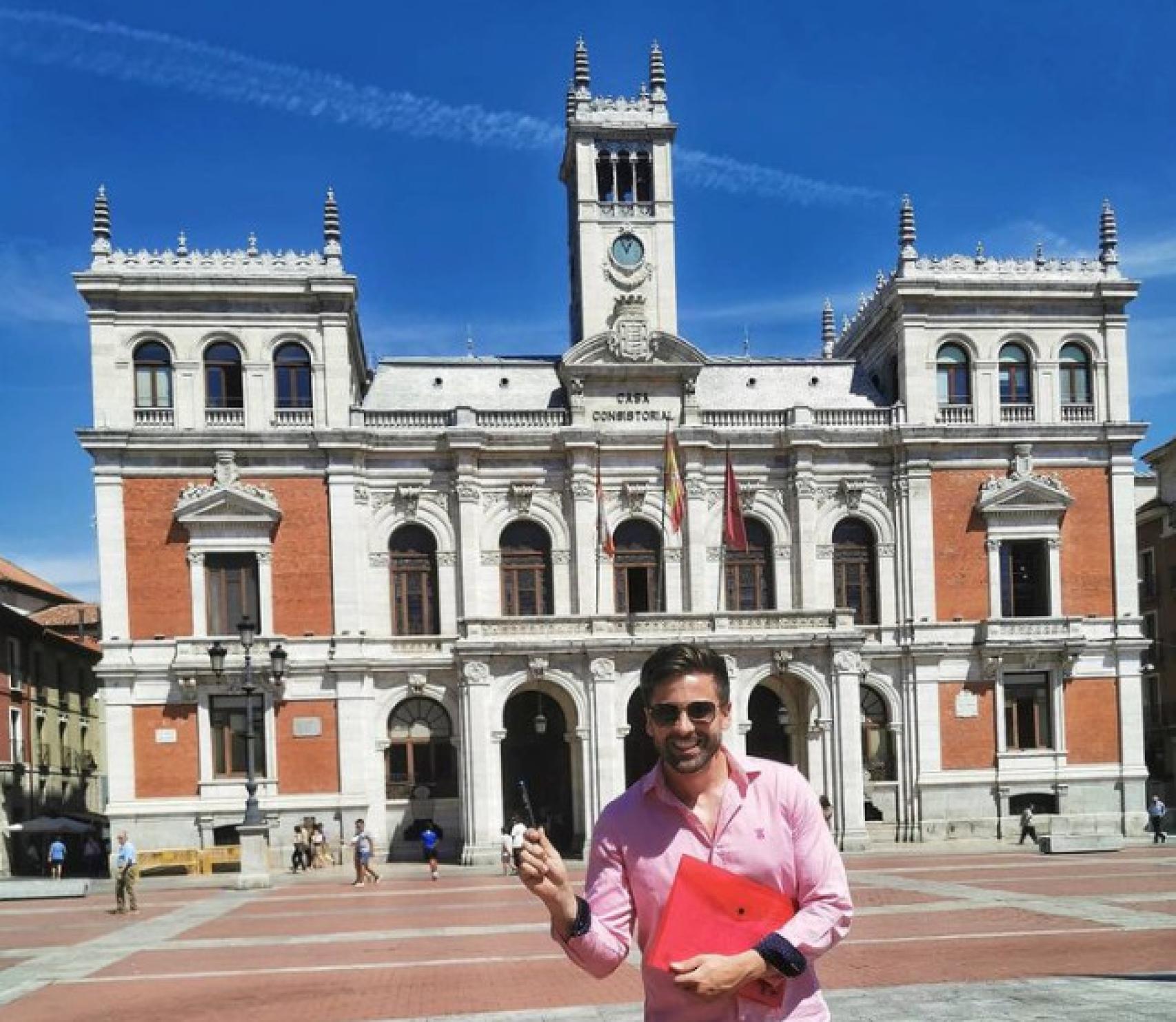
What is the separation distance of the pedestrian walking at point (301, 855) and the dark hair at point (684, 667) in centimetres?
3555

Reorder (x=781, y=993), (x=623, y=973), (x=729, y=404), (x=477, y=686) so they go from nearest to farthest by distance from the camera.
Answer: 1. (x=781, y=993)
2. (x=623, y=973)
3. (x=477, y=686)
4. (x=729, y=404)

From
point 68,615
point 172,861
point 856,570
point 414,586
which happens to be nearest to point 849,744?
point 856,570

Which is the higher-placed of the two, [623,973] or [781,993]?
[781,993]

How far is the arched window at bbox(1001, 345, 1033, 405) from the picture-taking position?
44688mm

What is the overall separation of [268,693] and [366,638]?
3269 millimetres

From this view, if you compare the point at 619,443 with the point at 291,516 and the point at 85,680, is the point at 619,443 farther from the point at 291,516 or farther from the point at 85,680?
the point at 85,680

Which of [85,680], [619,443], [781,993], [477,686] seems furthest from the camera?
[85,680]

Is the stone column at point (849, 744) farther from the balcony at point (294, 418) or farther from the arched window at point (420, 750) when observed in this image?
the balcony at point (294, 418)

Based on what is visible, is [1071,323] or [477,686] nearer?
[477,686]

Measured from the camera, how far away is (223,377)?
4191 centimetres

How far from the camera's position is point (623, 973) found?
18.0 meters

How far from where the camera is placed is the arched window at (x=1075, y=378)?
4484 centimetres

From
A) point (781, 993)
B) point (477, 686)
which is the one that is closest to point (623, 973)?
point (781, 993)

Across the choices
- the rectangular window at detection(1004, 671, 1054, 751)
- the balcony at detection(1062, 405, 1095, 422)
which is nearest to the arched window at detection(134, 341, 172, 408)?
the rectangular window at detection(1004, 671, 1054, 751)
